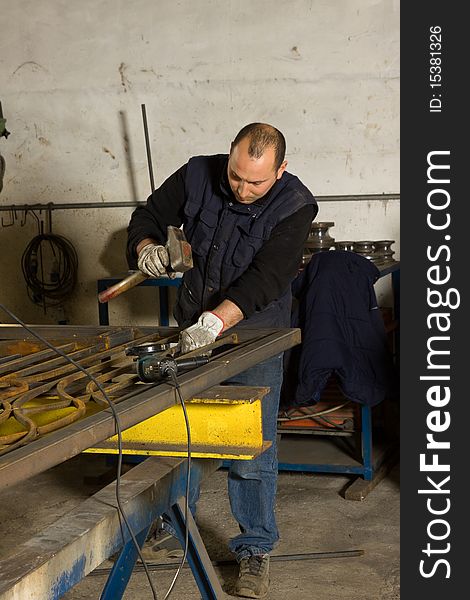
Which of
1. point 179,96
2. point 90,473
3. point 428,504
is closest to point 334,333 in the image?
point 428,504

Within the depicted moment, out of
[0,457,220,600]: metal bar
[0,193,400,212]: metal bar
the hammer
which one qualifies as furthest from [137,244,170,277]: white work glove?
[0,193,400,212]: metal bar

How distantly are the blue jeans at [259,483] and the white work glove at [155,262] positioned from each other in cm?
46

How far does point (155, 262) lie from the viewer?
246 centimetres

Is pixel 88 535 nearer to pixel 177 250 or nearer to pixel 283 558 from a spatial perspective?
pixel 177 250

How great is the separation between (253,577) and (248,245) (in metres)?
0.99

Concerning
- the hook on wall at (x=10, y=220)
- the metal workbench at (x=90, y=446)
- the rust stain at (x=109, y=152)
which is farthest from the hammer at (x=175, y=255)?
the hook on wall at (x=10, y=220)

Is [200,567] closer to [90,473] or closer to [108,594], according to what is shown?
[108,594]

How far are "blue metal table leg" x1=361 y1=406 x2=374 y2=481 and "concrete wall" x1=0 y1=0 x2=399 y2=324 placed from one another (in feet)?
3.08

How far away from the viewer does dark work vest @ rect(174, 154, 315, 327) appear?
269cm

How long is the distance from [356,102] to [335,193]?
0.43 meters

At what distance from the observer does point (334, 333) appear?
11.4ft

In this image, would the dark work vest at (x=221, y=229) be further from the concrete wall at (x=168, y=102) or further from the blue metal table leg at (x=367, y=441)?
the concrete wall at (x=168, y=102)

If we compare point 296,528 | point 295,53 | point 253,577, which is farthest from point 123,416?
point 295,53

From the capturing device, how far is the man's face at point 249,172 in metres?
2.55
